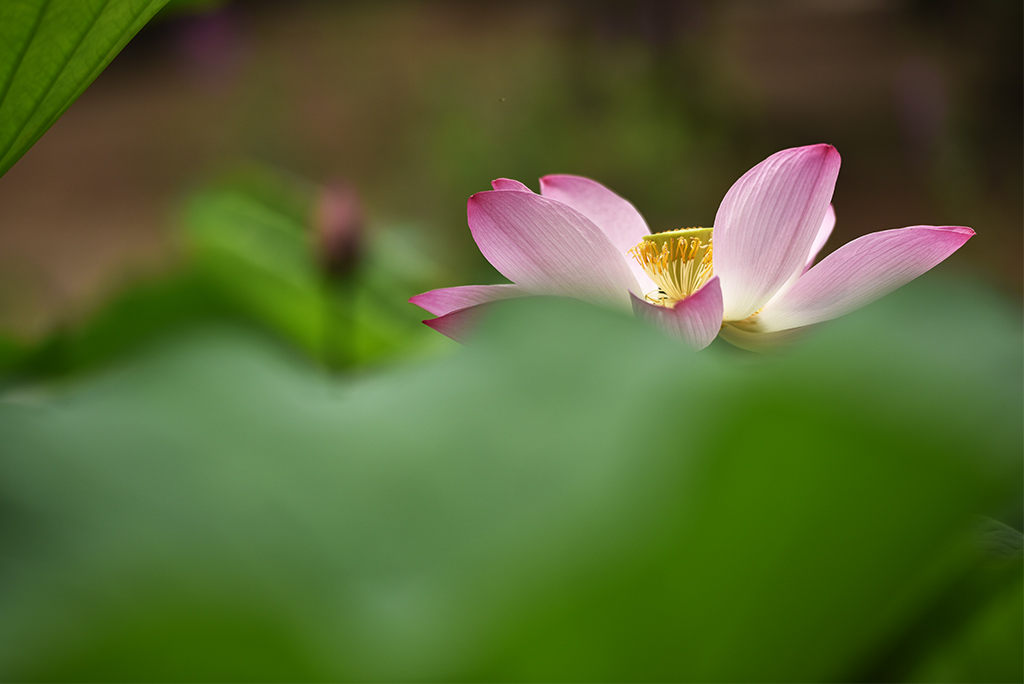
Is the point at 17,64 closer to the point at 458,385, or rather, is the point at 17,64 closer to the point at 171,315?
the point at 458,385

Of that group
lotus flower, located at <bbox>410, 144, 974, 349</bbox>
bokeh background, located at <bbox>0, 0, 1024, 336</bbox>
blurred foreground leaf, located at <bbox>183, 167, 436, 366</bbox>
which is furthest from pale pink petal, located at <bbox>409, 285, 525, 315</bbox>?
bokeh background, located at <bbox>0, 0, 1024, 336</bbox>

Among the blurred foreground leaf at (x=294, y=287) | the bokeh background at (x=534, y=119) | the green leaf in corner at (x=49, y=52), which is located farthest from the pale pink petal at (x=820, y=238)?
the bokeh background at (x=534, y=119)

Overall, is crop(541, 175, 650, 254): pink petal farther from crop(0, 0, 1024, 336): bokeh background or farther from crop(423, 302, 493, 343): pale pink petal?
crop(0, 0, 1024, 336): bokeh background

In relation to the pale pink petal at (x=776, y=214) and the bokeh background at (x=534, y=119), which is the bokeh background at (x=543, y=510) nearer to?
the pale pink petal at (x=776, y=214)

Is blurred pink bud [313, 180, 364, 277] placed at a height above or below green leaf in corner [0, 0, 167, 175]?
above

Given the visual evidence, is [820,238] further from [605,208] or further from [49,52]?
[49,52]

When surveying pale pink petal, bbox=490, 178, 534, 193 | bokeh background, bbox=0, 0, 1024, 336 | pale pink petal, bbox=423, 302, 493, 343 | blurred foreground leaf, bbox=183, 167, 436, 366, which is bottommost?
pale pink petal, bbox=423, 302, 493, 343

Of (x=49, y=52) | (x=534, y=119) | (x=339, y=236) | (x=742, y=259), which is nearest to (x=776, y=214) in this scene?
(x=742, y=259)
